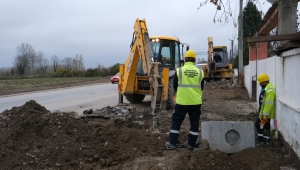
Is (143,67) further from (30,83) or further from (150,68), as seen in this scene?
(30,83)

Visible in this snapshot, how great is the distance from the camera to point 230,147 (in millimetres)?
6574

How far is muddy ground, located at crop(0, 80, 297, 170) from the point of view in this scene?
5.67m

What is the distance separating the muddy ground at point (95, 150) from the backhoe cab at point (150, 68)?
2.85 m

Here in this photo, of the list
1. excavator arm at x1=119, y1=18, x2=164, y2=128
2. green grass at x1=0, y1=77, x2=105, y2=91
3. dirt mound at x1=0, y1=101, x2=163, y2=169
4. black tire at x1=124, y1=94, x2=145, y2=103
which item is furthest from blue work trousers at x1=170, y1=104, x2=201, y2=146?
green grass at x1=0, y1=77, x2=105, y2=91

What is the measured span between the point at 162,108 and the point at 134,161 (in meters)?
5.77

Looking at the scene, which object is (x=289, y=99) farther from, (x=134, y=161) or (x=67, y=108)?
(x=67, y=108)

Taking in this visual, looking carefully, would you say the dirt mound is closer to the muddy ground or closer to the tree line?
the muddy ground

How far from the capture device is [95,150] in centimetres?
660

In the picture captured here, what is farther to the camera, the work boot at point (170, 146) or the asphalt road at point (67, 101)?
the asphalt road at point (67, 101)

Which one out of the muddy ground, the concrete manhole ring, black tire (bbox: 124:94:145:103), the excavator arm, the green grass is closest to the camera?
the muddy ground

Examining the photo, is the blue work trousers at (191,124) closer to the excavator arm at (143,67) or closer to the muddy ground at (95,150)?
the muddy ground at (95,150)

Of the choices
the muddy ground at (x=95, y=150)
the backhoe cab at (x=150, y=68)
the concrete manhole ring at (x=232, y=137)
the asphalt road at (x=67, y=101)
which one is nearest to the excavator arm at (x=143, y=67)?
the backhoe cab at (x=150, y=68)

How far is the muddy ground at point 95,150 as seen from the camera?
5668mm

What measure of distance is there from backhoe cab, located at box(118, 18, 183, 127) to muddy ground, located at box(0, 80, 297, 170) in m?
2.85
